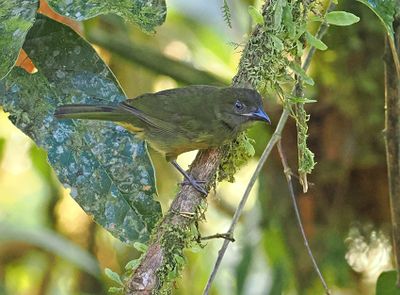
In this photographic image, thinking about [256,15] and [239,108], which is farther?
[239,108]

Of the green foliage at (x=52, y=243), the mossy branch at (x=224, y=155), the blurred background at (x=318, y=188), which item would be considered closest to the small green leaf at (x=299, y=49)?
the mossy branch at (x=224, y=155)

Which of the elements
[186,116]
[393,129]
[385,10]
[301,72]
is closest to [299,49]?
[301,72]

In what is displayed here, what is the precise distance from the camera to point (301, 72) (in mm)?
1845

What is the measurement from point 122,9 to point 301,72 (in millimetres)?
418

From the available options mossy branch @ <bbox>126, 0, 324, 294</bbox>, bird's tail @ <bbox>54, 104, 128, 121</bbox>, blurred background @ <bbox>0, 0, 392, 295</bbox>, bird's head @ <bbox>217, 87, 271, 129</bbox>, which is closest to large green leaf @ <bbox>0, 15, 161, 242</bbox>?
bird's tail @ <bbox>54, 104, 128, 121</bbox>

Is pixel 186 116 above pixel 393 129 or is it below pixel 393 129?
above

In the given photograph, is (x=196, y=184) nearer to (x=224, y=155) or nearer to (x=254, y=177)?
(x=254, y=177)

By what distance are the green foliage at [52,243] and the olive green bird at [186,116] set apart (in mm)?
688

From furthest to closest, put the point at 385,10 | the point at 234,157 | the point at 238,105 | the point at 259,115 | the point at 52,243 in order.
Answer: the point at 52,243 < the point at 259,115 < the point at 238,105 < the point at 234,157 < the point at 385,10

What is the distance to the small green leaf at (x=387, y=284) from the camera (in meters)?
2.08

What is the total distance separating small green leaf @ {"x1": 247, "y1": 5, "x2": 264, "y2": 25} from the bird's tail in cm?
Answer: 42


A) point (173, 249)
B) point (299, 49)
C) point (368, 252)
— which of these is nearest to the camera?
point (173, 249)

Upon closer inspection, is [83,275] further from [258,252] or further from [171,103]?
[171,103]

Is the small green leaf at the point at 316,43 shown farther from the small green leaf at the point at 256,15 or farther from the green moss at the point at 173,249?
the green moss at the point at 173,249
